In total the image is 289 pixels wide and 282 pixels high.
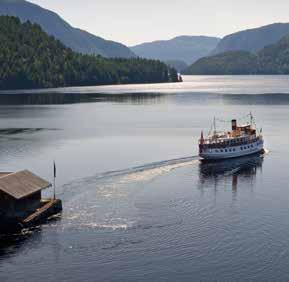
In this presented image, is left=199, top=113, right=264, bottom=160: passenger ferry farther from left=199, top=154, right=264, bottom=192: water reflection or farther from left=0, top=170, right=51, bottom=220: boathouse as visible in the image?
left=0, top=170, right=51, bottom=220: boathouse

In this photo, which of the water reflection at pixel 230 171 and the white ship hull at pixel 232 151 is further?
the white ship hull at pixel 232 151

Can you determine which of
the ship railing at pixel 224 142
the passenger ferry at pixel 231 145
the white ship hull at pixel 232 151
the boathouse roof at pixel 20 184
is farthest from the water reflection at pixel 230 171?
the boathouse roof at pixel 20 184

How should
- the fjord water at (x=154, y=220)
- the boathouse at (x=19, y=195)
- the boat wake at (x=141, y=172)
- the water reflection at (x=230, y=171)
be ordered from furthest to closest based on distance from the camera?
the water reflection at (x=230, y=171)
the boat wake at (x=141, y=172)
the boathouse at (x=19, y=195)
the fjord water at (x=154, y=220)

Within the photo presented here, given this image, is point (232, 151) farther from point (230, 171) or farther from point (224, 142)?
point (230, 171)

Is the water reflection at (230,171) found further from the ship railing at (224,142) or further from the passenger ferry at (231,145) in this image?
the ship railing at (224,142)

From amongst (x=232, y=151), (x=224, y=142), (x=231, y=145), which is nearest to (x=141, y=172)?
(x=224, y=142)

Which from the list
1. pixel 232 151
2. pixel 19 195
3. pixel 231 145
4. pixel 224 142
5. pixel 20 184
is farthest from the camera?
pixel 231 145
